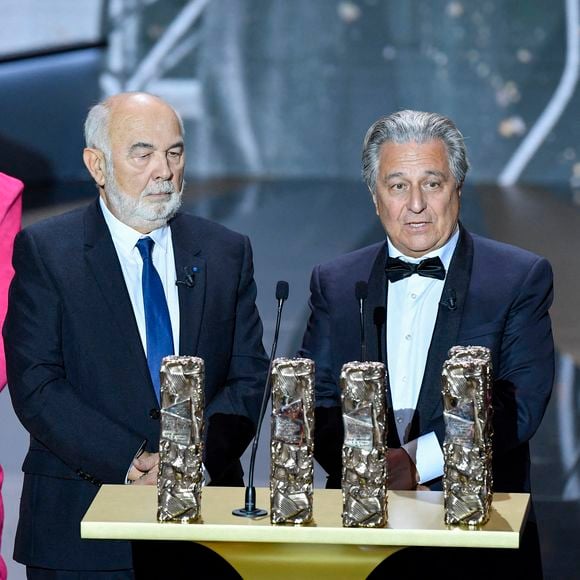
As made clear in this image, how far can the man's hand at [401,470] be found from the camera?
280 centimetres

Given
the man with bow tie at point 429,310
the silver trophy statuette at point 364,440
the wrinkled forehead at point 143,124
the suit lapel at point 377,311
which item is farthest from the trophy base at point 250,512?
the wrinkled forehead at point 143,124

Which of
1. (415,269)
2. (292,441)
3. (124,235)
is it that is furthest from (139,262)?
(292,441)

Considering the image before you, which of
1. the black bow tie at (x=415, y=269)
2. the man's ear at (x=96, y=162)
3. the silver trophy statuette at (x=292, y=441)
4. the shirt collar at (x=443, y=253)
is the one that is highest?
the man's ear at (x=96, y=162)

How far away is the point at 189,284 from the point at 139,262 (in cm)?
13

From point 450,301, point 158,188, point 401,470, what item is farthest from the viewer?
point 158,188

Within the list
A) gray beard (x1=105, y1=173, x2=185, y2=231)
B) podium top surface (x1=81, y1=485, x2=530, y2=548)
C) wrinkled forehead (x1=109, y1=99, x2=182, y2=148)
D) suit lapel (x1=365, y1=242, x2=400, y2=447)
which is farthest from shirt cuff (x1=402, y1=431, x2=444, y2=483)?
wrinkled forehead (x1=109, y1=99, x2=182, y2=148)

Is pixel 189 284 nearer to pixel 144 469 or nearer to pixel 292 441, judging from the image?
pixel 144 469

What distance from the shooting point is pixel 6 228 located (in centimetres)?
321

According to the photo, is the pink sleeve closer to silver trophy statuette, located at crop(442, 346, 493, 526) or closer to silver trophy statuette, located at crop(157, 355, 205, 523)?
silver trophy statuette, located at crop(157, 355, 205, 523)

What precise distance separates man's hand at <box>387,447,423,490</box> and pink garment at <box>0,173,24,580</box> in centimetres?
96

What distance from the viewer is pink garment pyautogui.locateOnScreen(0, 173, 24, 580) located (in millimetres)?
3180

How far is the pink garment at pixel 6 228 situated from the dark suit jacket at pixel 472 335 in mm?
739

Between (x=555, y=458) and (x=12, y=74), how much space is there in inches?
370

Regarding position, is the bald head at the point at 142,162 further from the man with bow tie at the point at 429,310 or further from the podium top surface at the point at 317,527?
the podium top surface at the point at 317,527
